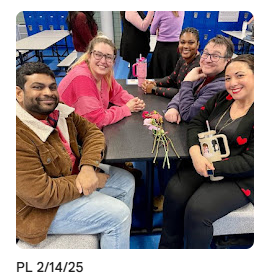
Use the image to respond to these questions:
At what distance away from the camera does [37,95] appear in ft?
3.45

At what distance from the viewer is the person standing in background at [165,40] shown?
237 centimetres

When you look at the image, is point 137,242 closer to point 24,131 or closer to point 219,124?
point 219,124

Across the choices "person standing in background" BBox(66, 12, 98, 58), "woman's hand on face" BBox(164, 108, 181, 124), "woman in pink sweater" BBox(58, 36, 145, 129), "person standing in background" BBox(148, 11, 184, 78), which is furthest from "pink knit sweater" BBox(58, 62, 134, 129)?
"person standing in background" BBox(66, 12, 98, 58)

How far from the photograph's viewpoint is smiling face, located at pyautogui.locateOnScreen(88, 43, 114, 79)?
1500 millimetres

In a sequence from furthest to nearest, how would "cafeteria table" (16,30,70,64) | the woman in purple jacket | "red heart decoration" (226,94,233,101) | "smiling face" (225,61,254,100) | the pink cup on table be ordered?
1. "cafeteria table" (16,30,70,64)
2. the pink cup on table
3. the woman in purple jacket
4. "red heart decoration" (226,94,233,101)
5. "smiling face" (225,61,254,100)

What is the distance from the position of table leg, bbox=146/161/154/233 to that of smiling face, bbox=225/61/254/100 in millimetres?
593

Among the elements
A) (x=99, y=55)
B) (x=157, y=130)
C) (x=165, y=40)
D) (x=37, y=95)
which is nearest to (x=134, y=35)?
(x=165, y=40)

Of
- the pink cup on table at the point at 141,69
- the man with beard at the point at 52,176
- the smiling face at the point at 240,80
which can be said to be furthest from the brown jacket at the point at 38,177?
the pink cup on table at the point at 141,69

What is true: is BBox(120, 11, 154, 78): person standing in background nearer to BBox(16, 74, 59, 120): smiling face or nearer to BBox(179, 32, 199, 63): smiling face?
BBox(179, 32, 199, 63): smiling face

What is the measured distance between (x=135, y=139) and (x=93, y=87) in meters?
0.43

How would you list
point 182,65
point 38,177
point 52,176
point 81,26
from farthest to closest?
1. point 81,26
2. point 182,65
3. point 52,176
4. point 38,177

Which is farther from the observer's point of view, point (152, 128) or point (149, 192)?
point (149, 192)

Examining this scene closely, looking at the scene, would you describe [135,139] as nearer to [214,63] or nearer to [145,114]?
[145,114]
